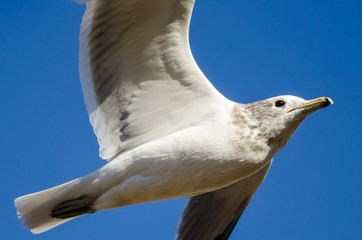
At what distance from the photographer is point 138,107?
6.21 m

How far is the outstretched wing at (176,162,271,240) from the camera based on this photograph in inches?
271

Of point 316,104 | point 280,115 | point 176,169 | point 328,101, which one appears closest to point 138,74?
point 176,169

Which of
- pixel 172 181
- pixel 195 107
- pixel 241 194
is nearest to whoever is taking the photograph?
pixel 172 181

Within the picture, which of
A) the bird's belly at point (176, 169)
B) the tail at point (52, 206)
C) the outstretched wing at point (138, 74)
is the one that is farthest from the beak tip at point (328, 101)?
the tail at point (52, 206)

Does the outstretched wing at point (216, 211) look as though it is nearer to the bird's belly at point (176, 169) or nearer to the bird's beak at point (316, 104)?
the bird's belly at point (176, 169)

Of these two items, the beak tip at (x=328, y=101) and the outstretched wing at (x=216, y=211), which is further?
the outstretched wing at (x=216, y=211)

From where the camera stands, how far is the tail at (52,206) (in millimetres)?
5918

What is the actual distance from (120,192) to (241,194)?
1.71m

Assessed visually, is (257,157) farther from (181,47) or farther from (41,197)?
(41,197)

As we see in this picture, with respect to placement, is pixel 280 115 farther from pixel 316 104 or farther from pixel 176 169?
pixel 176 169

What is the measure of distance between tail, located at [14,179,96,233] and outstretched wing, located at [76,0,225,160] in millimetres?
459

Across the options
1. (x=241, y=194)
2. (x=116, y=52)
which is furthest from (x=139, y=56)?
(x=241, y=194)

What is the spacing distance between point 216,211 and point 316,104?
1.88 m

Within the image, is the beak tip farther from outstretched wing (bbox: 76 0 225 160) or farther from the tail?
the tail
